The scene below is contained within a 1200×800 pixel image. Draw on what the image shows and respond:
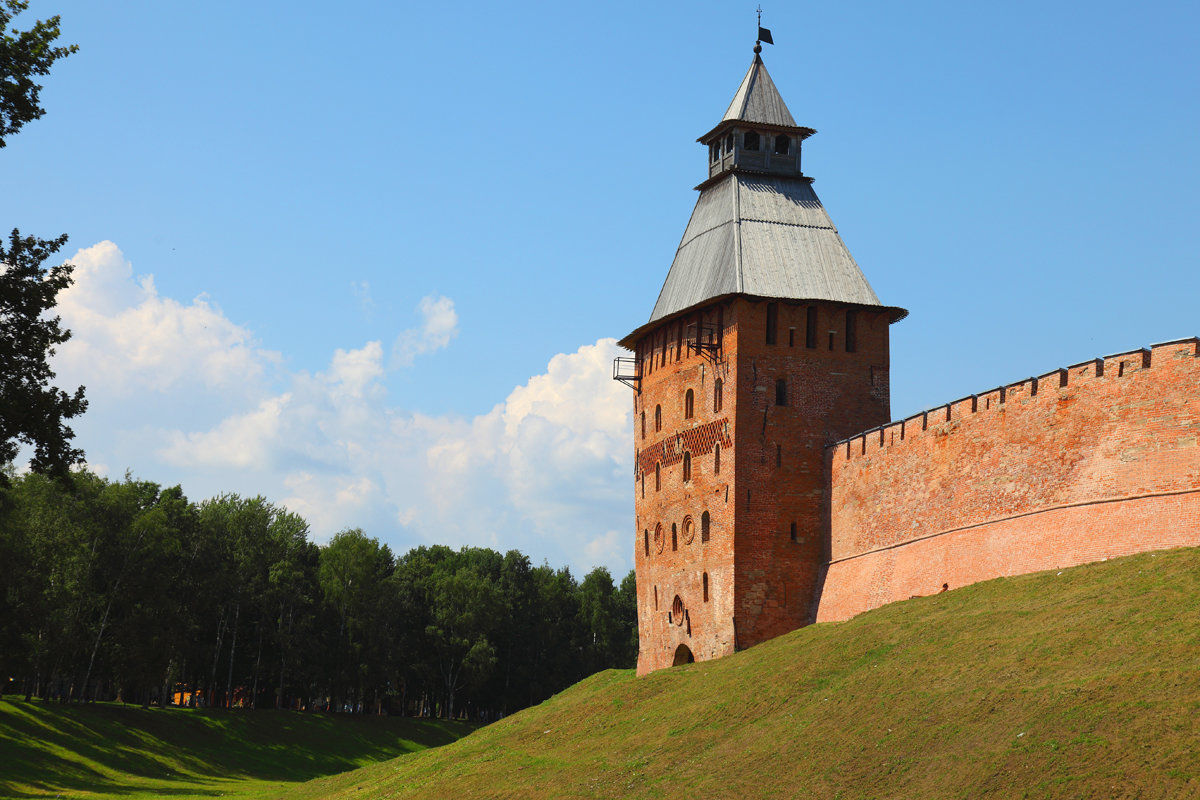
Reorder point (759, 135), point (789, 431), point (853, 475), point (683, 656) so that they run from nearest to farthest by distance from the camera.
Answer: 1. point (853, 475)
2. point (789, 431)
3. point (683, 656)
4. point (759, 135)

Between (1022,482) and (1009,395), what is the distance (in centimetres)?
256

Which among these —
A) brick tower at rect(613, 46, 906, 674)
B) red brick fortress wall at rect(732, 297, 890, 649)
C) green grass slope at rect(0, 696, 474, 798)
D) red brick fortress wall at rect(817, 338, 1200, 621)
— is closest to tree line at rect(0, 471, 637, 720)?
green grass slope at rect(0, 696, 474, 798)

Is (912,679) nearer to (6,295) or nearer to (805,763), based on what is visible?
(805,763)

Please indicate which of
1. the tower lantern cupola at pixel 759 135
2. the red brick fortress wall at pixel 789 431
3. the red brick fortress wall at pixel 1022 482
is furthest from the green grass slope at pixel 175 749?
the tower lantern cupola at pixel 759 135

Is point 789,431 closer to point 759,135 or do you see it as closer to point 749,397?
point 749,397

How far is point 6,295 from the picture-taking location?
842 inches

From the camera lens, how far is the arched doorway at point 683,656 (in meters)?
44.4

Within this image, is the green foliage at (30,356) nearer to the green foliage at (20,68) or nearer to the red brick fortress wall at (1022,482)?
the green foliage at (20,68)

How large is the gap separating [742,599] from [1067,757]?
2159 centimetres

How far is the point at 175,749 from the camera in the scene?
2215 inches

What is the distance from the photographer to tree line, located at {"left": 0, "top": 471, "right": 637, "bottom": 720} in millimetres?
54656

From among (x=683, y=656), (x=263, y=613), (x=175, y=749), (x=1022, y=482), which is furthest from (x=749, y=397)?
(x=263, y=613)

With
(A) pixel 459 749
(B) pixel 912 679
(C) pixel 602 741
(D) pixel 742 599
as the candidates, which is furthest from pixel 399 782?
(B) pixel 912 679

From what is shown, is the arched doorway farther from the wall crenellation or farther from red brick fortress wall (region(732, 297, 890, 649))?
the wall crenellation
